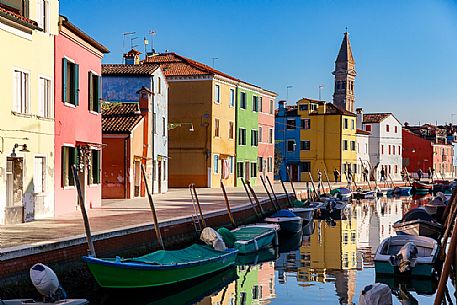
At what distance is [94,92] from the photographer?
28000 millimetres

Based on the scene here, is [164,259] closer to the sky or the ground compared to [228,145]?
closer to the ground

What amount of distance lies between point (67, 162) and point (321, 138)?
47.2 m

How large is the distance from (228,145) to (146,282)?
34.4m

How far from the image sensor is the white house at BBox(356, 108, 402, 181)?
7994cm

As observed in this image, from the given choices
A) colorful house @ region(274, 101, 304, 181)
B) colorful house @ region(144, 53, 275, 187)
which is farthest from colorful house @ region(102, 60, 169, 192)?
colorful house @ region(274, 101, 304, 181)

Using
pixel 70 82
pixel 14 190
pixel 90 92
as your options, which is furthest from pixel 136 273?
pixel 90 92

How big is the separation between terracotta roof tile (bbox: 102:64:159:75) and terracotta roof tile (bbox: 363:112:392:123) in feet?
155

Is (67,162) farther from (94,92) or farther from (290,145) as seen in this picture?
(290,145)

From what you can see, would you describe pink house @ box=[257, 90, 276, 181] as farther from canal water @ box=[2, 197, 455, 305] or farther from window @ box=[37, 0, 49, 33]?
window @ box=[37, 0, 49, 33]

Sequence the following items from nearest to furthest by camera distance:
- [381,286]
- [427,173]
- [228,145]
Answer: [381,286] → [228,145] → [427,173]

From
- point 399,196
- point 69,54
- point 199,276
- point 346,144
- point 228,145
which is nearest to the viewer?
point 199,276

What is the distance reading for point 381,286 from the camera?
11492 mm

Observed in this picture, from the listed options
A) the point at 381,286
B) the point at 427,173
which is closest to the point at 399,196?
the point at 427,173

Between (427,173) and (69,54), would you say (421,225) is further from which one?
(427,173)
